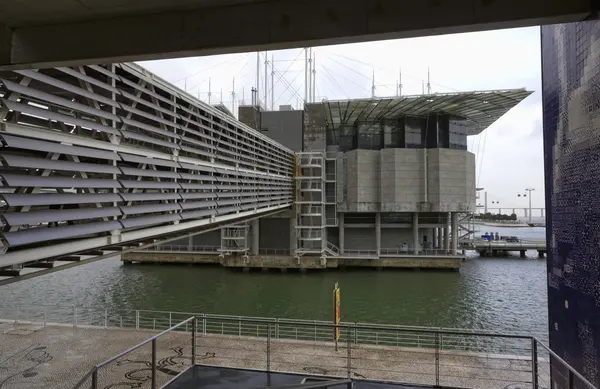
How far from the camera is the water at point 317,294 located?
69.5 feet

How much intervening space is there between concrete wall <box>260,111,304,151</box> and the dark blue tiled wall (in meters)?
35.8

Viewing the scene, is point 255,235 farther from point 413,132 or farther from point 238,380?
point 238,380

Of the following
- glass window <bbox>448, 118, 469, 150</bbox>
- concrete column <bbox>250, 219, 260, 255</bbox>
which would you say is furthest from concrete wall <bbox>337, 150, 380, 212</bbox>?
concrete column <bbox>250, 219, 260, 255</bbox>

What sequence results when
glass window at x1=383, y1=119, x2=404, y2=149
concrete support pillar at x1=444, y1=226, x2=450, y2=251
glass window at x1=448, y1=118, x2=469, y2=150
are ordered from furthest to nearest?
1. glass window at x1=383, y1=119, x2=404, y2=149
2. glass window at x1=448, y1=118, x2=469, y2=150
3. concrete support pillar at x1=444, y1=226, x2=450, y2=251

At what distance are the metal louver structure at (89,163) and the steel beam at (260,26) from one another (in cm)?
97

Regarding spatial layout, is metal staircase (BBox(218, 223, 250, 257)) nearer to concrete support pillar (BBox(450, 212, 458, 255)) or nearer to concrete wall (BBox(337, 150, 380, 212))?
concrete wall (BBox(337, 150, 380, 212))

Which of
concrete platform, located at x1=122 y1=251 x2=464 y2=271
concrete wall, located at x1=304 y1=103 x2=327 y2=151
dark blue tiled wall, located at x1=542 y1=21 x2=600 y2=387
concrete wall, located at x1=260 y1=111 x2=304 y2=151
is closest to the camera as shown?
dark blue tiled wall, located at x1=542 y1=21 x2=600 y2=387

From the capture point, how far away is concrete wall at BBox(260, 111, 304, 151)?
4222cm

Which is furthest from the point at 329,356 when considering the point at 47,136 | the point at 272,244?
the point at 272,244

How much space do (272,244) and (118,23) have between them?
1509 inches

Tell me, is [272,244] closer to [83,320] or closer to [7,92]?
[83,320]

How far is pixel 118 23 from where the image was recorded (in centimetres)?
436

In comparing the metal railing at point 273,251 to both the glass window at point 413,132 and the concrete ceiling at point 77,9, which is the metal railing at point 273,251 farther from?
the concrete ceiling at point 77,9

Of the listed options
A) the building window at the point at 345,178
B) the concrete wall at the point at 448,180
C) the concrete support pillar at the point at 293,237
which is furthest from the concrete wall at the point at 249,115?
the concrete wall at the point at 448,180
